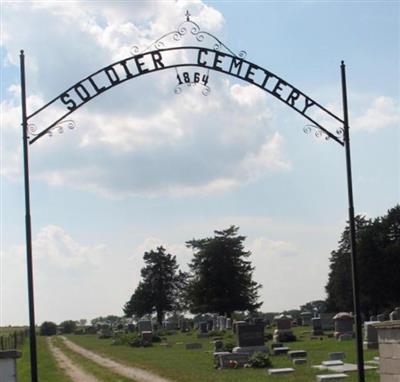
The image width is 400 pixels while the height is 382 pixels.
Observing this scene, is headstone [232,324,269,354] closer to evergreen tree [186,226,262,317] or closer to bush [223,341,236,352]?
bush [223,341,236,352]

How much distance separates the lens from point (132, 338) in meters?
49.3

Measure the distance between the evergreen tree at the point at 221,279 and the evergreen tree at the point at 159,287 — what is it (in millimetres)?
17945

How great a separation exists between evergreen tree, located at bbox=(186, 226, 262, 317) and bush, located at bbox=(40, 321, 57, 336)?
21211mm

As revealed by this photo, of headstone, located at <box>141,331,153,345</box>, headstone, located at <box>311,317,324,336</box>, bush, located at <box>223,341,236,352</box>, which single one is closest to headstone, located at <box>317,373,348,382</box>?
bush, located at <box>223,341,236,352</box>

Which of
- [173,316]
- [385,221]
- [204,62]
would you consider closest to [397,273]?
[385,221]

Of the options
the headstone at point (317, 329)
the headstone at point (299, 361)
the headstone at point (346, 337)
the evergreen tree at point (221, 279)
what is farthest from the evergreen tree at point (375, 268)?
the headstone at point (299, 361)

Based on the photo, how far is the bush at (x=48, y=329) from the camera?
97.4 m

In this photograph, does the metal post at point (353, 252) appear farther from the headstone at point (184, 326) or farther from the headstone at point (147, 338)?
the headstone at point (184, 326)

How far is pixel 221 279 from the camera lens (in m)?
84.1

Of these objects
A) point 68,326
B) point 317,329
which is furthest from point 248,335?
point 68,326

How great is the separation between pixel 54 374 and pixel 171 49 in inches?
684

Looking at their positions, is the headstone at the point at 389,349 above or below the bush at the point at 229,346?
above

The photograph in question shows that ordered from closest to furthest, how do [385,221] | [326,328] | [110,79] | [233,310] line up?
1. [110,79]
2. [326,328]
3. [385,221]
4. [233,310]

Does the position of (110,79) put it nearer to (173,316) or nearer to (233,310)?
(233,310)
